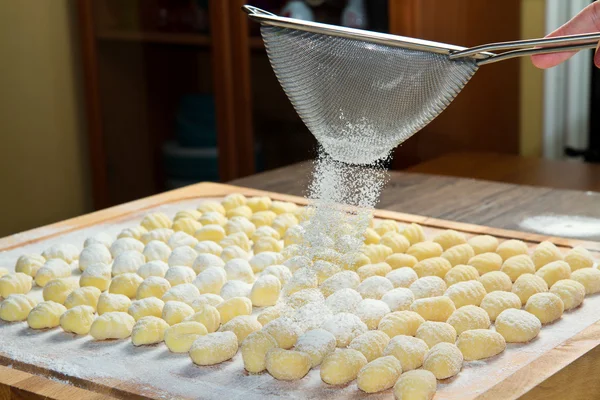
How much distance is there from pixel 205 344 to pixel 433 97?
1.60 ft

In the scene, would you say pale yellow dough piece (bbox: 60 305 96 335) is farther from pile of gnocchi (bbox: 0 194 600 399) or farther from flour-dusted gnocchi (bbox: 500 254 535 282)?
flour-dusted gnocchi (bbox: 500 254 535 282)

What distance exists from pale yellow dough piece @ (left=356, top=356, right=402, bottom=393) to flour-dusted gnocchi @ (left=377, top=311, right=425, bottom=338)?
0.39 ft

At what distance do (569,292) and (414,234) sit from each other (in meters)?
0.35

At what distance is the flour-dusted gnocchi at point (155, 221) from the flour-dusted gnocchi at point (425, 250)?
0.46 meters

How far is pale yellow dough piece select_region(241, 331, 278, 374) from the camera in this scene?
0.98m

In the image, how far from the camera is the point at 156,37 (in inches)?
106

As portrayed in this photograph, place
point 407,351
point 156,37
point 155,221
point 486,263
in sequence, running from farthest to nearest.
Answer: point 156,37, point 155,221, point 486,263, point 407,351

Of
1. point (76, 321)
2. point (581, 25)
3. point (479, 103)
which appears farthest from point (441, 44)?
point (479, 103)

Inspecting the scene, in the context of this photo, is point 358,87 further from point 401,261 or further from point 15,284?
point 15,284

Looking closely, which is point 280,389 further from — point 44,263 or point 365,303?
point 44,263

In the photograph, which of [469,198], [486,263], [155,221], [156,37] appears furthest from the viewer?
[156,37]

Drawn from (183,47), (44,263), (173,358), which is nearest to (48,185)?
(183,47)

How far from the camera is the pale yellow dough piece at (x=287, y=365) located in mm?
958

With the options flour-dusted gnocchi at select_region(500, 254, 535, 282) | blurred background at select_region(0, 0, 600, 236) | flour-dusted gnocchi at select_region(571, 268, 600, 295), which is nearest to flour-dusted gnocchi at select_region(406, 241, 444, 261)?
flour-dusted gnocchi at select_region(500, 254, 535, 282)
